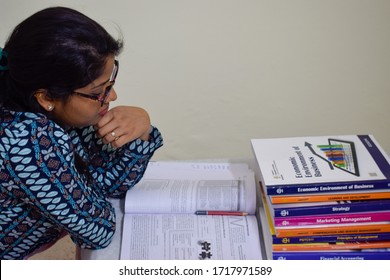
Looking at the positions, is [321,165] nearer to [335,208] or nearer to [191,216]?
[335,208]

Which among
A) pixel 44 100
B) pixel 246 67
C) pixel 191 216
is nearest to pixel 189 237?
pixel 191 216

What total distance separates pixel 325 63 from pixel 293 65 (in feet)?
0.41

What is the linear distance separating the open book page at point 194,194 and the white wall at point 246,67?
0.83m

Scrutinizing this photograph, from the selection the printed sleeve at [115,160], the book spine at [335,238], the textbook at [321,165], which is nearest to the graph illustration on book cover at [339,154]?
the textbook at [321,165]

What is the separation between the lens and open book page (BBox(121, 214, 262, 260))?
881 millimetres

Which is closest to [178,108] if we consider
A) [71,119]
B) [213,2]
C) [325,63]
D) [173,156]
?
[173,156]

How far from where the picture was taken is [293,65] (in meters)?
1.89

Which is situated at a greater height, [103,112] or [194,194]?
[103,112]

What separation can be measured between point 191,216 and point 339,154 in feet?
1.07

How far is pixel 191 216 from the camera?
98 cm

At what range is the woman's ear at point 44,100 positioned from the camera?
0.86 m

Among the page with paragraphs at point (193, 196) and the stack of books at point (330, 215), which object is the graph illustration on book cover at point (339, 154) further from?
the page with paragraphs at point (193, 196)
